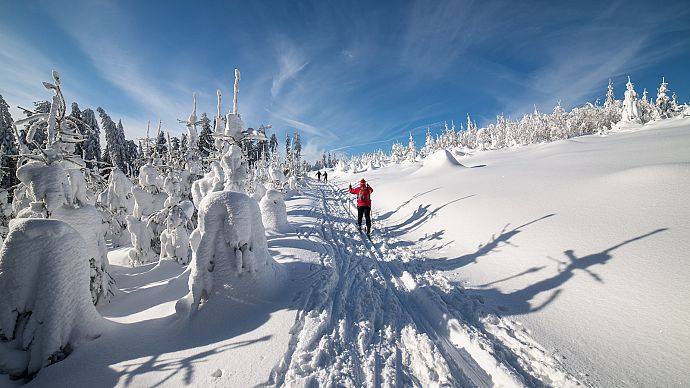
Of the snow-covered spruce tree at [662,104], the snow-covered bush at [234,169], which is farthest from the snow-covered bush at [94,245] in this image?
the snow-covered spruce tree at [662,104]

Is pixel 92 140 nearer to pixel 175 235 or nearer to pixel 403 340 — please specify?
pixel 175 235

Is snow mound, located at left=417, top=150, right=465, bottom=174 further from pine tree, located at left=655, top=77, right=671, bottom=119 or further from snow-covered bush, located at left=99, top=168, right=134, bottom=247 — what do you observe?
pine tree, located at left=655, top=77, right=671, bottom=119

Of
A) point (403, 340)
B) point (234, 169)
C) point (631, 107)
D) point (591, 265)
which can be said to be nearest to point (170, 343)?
point (403, 340)

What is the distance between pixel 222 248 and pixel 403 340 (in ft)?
9.89

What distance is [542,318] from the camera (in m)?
3.74

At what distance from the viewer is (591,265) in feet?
14.0

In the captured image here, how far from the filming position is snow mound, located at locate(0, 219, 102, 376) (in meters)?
2.88

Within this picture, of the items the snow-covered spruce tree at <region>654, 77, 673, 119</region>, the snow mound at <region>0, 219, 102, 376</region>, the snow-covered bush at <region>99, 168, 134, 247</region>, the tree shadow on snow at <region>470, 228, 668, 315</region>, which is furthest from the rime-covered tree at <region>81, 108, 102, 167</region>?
the snow-covered spruce tree at <region>654, 77, 673, 119</region>

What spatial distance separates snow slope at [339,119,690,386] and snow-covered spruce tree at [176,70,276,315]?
13.1 feet

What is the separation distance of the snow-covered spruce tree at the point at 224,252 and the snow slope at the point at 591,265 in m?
3.99

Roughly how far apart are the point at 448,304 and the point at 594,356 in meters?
1.80

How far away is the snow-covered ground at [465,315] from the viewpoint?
275 centimetres

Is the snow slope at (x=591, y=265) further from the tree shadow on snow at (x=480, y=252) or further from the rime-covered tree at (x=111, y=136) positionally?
the rime-covered tree at (x=111, y=136)

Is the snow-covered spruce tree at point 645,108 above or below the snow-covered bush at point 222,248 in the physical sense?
above
